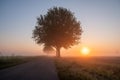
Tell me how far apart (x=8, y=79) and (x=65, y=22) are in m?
41.3

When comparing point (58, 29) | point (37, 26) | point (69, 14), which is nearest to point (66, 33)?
point (58, 29)

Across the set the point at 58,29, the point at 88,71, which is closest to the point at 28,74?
the point at 88,71

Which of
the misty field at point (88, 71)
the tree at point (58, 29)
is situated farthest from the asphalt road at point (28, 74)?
the tree at point (58, 29)

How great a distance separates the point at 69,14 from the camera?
55000mm

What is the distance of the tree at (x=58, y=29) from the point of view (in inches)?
2056

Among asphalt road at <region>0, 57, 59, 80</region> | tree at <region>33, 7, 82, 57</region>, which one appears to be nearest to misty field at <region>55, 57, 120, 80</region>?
asphalt road at <region>0, 57, 59, 80</region>

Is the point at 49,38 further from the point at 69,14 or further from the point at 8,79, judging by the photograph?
the point at 8,79

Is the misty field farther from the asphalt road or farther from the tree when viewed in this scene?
the tree

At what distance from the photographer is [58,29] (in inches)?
2051

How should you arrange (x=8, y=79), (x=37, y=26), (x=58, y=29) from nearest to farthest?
(x=8, y=79) < (x=58, y=29) < (x=37, y=26)

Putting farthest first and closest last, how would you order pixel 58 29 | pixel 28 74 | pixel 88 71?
pixel 58 29 → pixel 88 71 → pixel 28 74

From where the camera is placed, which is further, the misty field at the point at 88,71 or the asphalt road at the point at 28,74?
the misty field at the point at 88,71

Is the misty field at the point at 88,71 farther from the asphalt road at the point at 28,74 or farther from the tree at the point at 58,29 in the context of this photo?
the tree at the point at 58,29

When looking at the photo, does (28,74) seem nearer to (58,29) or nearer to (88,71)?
(88,71)
